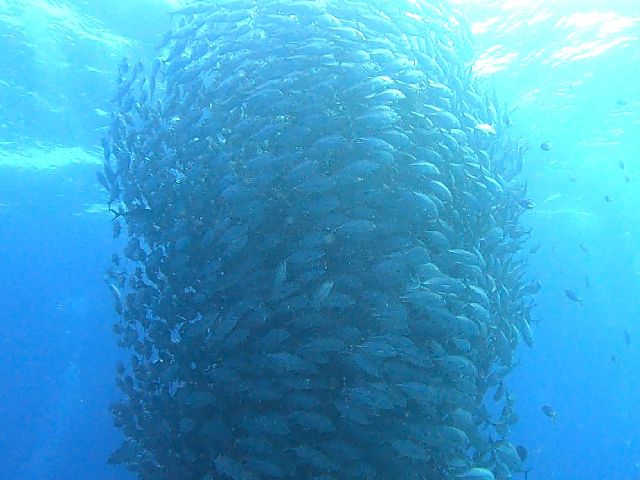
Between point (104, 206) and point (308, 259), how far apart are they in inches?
772

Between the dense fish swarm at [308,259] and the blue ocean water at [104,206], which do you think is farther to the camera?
the blue ocean water at [104,206]

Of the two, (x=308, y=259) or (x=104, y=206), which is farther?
(x=104, y=206)

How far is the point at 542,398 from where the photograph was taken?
41.5 meters

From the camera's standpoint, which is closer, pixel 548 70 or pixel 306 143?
pixel 306 143

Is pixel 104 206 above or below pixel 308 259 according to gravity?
above

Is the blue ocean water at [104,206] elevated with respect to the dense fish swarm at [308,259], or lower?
elevated

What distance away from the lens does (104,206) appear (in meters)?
23.6

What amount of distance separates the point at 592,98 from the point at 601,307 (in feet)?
96.6

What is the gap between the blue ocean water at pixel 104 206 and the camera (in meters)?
14.9

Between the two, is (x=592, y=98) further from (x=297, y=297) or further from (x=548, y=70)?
(x=297, y=297)

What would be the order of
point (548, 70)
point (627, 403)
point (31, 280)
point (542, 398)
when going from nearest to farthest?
point (548, 70), point (31, 280), point (542, 398), point (627, 403)

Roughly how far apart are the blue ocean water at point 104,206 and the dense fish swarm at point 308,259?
8.37ft

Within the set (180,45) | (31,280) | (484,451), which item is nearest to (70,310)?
(31,280)

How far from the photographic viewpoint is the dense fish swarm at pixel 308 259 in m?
6.68
